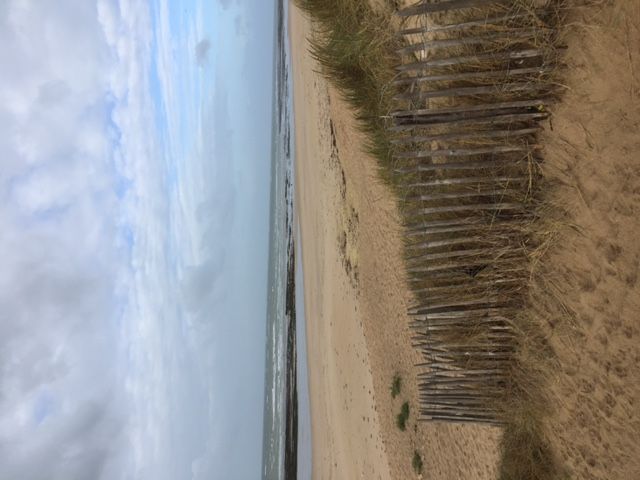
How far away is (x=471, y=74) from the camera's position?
3826 millimetres

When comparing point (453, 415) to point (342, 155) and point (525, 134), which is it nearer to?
point (525, 134)

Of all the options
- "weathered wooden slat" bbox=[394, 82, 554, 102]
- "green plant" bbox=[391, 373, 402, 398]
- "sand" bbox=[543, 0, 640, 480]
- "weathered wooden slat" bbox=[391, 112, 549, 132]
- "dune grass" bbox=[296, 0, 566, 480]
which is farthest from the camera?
"green plant" bbox=[391, 373, 402, 398]

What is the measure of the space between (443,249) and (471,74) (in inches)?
63.6

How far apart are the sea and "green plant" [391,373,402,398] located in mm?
8607

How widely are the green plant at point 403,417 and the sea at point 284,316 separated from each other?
28.7 feet

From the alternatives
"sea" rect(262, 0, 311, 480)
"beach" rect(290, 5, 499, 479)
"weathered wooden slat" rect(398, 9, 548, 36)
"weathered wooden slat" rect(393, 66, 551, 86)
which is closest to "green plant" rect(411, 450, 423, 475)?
"beach" rect(290, 5, 499, 479)

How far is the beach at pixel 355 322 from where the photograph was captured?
7.73 meters

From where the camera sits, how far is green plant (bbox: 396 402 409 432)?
8172 mm

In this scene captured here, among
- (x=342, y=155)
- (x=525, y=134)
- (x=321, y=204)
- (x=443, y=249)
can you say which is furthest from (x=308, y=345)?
(x=525, y=134)

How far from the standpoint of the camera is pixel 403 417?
27.1ft

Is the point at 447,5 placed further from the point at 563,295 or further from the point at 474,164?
the point at 563,295

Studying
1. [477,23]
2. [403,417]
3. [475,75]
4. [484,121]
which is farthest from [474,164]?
[403,417]

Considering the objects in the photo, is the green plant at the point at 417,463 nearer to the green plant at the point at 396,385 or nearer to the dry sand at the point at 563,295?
the dry sand at the point at 563,295

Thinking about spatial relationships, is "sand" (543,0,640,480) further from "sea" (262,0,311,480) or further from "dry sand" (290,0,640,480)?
"sea" (262,0,311,480)
